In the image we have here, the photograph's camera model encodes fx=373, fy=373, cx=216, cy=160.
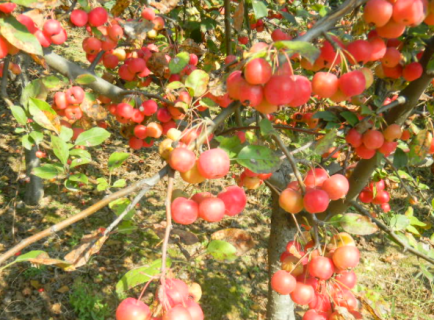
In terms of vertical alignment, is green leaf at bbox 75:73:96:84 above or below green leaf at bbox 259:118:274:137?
below

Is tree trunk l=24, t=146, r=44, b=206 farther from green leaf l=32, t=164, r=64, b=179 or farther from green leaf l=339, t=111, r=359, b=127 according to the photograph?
green leaf l=339, t=111, r=359, b=127

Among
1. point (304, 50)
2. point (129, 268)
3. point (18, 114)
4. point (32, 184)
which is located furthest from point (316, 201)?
point (32, 184)

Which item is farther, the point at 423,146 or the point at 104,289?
the point at 104,289

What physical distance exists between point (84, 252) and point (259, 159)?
0.55 meters

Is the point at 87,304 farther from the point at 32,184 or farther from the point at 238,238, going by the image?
the point at 238,238

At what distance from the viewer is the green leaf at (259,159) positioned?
1.07 metres

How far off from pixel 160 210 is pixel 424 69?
11.1 ft

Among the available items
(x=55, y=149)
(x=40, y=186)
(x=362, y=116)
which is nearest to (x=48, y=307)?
(x=40, y=186)

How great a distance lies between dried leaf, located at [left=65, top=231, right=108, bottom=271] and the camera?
979 millimetres

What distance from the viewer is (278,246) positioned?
8.05ft

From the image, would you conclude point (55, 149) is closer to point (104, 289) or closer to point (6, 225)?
point (104, 289)

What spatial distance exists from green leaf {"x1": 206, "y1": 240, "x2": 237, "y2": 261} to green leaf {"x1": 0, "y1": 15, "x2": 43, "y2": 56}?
30.4 inches

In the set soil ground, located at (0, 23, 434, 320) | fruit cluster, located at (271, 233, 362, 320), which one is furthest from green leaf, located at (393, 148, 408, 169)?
soil ground, located at (0, 23, 434, 320)

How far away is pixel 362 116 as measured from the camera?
1622mm
